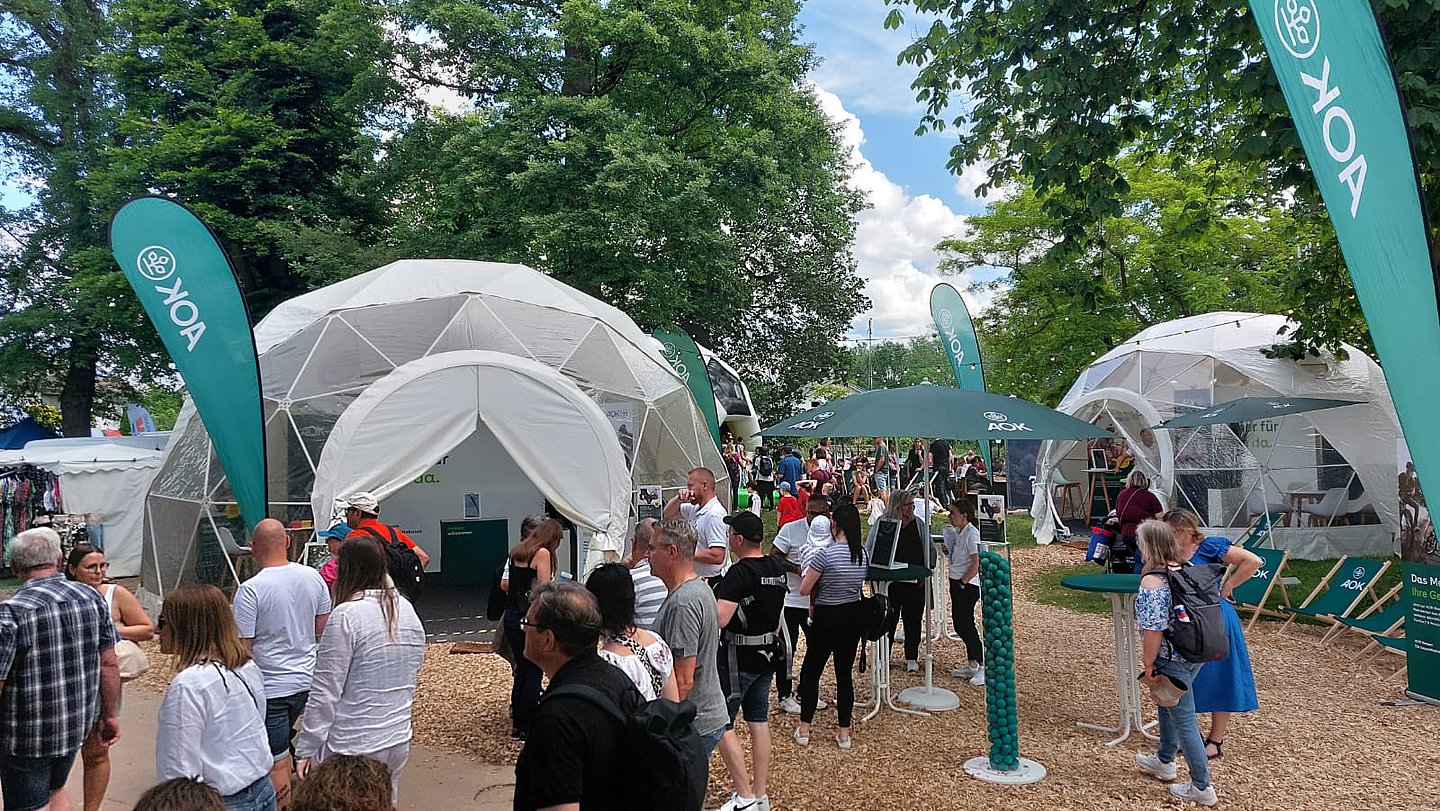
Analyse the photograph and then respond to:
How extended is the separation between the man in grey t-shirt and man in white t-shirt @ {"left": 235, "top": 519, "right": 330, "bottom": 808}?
1952mm

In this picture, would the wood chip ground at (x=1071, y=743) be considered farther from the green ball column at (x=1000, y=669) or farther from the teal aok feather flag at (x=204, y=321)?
the teal aok feather flag at (x=204, y=321)

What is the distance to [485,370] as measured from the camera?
996 centimetres

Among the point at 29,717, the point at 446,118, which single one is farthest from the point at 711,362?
the point at 29,717

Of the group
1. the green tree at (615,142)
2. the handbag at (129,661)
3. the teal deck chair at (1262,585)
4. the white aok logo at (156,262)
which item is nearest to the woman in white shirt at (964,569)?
the teal deck chair at (1262,585)

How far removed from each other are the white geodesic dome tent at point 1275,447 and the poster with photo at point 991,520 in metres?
4.63

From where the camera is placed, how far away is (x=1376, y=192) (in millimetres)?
3480

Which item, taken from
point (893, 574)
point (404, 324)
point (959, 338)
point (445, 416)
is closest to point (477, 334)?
point (404, 324)

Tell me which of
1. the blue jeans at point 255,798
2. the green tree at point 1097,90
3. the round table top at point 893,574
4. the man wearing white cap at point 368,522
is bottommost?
the blue jeans at point 255,798

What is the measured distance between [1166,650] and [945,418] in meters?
2.25

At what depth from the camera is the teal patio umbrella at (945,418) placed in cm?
673

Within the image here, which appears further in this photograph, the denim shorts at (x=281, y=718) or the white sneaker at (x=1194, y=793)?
the white sneaker at (x=1194, y=793)

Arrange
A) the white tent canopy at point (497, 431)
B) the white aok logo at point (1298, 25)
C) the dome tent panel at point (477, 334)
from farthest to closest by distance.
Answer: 1. the dome tent panel at point (477, 334)
2. the white tent canopy at point (497, 431)
3. the white aok logo at point (1298, 25)

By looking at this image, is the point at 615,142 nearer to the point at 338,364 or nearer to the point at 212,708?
the point at 338,364

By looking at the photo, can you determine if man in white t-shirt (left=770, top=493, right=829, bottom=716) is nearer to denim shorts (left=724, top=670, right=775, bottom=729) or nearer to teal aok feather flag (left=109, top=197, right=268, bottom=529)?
denim shorts (left=724, top=670, right=775, bottom=729)
